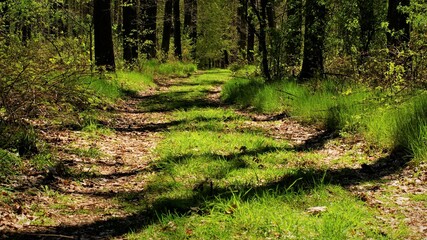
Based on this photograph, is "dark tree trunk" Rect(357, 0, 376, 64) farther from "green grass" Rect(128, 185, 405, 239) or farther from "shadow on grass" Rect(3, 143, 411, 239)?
"green grass" Rect(128, 185, 405, 239)

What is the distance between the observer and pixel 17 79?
521 centimetres

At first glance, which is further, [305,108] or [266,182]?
[305,108]

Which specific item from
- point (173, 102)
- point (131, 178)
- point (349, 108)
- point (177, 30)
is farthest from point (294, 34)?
point (177, 30)

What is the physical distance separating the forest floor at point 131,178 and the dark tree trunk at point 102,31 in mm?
4713

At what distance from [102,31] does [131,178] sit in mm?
8670

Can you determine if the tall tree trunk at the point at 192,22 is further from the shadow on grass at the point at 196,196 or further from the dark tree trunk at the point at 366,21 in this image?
the shadow on grass at the point at 196,196

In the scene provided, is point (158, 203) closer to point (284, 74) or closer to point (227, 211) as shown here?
point (227, 211)

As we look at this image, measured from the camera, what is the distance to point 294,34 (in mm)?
12602

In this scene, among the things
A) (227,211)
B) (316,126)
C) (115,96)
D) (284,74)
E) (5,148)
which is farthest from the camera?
(284,74)

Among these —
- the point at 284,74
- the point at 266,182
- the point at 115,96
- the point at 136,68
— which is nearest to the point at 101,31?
the point at 115,96

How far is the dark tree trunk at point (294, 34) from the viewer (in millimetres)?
11906

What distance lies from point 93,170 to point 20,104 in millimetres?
1257

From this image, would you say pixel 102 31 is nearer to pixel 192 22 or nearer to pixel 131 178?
pixel 131 178

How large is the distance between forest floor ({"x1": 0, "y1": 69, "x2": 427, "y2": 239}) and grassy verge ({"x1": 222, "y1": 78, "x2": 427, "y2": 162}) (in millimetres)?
242
